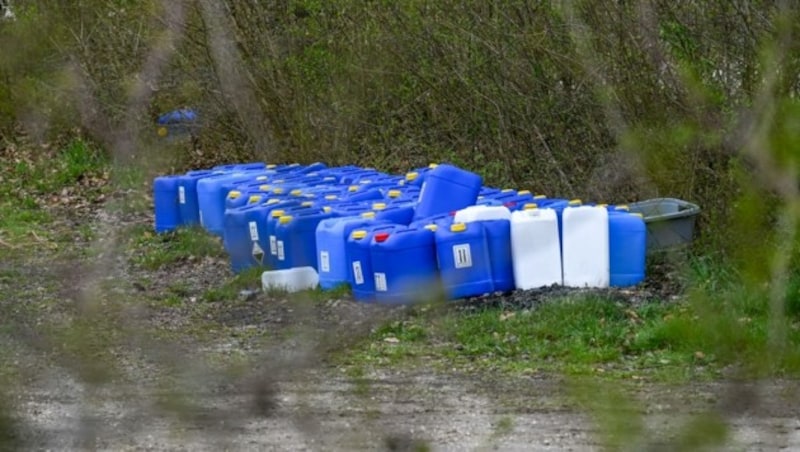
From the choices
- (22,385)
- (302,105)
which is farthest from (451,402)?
(302,105)

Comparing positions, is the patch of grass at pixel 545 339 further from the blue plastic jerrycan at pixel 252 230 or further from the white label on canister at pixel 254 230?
the white label on canister at pixel 254 230

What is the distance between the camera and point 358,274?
912 centimetres

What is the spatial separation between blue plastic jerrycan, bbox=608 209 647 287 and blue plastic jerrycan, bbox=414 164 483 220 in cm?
131

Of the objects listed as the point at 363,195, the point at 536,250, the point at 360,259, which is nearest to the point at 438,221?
the point at 360,259

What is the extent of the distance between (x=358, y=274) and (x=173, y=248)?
12.2ft

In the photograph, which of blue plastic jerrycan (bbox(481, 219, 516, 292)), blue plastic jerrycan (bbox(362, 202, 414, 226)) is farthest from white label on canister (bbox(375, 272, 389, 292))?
blue plastic jerrycan (bbox(362, 202, 414, 226))

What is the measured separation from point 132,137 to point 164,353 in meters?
1.06

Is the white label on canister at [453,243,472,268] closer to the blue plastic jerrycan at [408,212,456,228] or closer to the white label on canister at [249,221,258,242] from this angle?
the blue plastic jerrycan at [408,212,456,228]

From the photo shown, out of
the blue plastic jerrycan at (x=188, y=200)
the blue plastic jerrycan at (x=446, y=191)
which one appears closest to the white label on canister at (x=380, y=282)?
the blue plastic jerrycan at (x=446, y=191)

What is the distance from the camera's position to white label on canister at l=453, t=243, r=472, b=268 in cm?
888

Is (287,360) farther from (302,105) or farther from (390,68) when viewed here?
(302,105)

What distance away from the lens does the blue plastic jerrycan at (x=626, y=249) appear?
9.15 m

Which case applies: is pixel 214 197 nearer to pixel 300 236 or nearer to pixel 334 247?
pixel 300 236

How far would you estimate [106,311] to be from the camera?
2.42 meters
